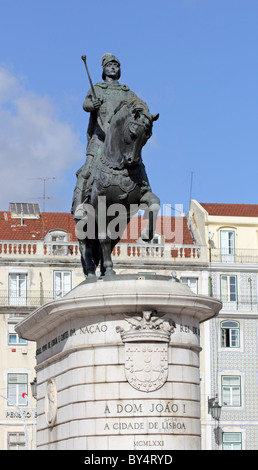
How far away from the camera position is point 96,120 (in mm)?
21703

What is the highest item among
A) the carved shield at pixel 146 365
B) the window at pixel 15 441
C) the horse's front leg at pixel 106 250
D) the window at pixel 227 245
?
the window at pixel 227 245

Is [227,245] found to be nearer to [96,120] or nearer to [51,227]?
[51,227]

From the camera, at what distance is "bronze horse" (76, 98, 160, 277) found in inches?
806

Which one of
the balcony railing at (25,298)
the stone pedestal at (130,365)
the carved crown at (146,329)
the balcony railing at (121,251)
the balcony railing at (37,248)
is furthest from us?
the balcony railing at (121,251)

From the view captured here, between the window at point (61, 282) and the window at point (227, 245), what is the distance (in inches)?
354

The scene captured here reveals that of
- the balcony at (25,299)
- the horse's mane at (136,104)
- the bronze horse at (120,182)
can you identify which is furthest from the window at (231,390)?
the horse's mane at (136,104)

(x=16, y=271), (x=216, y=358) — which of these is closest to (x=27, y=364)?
(x=16, y=271)

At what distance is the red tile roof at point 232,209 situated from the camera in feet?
226

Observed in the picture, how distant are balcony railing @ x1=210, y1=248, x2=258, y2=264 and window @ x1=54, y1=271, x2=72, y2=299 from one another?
8.35m

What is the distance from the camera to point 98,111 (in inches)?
850

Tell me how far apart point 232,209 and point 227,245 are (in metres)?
3.98

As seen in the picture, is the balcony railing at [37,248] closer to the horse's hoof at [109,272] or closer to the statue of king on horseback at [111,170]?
the statue of king on horseback at [111,170]

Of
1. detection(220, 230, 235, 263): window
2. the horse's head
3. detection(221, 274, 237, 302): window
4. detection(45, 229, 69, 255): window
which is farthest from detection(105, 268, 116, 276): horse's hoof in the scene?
detection(220, 230, 235, 263): window

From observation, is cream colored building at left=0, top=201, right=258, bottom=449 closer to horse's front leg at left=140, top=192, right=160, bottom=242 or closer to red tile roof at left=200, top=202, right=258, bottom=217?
red tile roof at left=200, top=202, right=258, bottom=217
